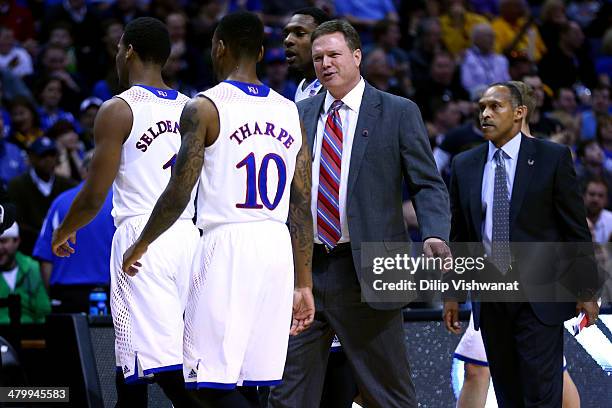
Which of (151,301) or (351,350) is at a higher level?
(151,301)

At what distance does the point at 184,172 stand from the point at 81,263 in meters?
4.03

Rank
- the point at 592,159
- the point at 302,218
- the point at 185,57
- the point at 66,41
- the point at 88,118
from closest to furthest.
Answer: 1. the point at 302,218
2. the point at 88,118
3. the point at 592,159
4. the point at 66,41
5. the point at 185,57

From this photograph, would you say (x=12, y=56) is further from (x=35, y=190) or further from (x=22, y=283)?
(x=22, y=283)

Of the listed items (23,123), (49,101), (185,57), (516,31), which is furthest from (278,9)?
(23,123)

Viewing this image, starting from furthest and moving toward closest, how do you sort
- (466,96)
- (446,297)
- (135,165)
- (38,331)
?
(466,96) < (38,331) < (446,297) < (135,165)

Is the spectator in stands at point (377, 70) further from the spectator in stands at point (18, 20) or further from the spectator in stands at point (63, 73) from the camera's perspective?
the spectator in stands at point (18, 20)

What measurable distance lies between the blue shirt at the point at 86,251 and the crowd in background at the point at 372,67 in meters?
1.29

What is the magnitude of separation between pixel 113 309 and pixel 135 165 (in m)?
0.70

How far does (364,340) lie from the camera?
221 inches

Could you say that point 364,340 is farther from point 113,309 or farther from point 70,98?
point 70,98

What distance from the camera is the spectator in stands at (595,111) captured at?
13148 mm

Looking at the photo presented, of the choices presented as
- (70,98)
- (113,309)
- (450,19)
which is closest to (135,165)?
(113,309)

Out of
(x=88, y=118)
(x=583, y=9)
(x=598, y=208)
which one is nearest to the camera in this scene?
(x=598, y=208)

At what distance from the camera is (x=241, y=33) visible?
4977 millimetres
